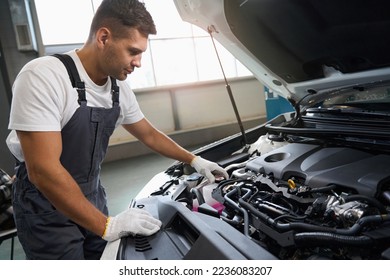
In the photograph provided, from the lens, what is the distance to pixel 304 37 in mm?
1249

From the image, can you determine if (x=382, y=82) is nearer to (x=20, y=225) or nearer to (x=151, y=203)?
(x=151, y=203)

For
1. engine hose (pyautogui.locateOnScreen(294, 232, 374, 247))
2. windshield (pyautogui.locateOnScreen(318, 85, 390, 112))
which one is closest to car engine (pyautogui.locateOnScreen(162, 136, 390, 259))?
engine hose (pyautogui.locateOnScreen(294, 232, 374, 247))

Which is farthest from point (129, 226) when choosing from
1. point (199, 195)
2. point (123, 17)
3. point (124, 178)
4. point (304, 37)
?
point (124, 178)

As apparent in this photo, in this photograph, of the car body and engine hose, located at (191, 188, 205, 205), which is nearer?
the car body

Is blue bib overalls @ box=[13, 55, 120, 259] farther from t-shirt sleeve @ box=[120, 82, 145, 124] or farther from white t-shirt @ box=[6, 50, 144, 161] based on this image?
t-shirt sleeve @ box=[120, 82, 145, 124]

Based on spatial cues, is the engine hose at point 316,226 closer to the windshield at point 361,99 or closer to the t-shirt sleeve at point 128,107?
the windshield at point 361,99

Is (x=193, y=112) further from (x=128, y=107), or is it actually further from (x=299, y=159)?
(x=299, y=159)

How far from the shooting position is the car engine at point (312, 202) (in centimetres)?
69

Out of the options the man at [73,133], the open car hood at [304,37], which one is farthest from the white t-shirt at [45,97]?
the open car hood at [304,37]

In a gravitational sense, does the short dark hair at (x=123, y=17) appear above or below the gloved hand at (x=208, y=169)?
above

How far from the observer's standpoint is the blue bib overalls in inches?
42.4

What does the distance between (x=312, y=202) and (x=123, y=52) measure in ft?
2.75

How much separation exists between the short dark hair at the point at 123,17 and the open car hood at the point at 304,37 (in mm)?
355

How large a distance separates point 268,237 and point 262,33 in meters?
0.96
